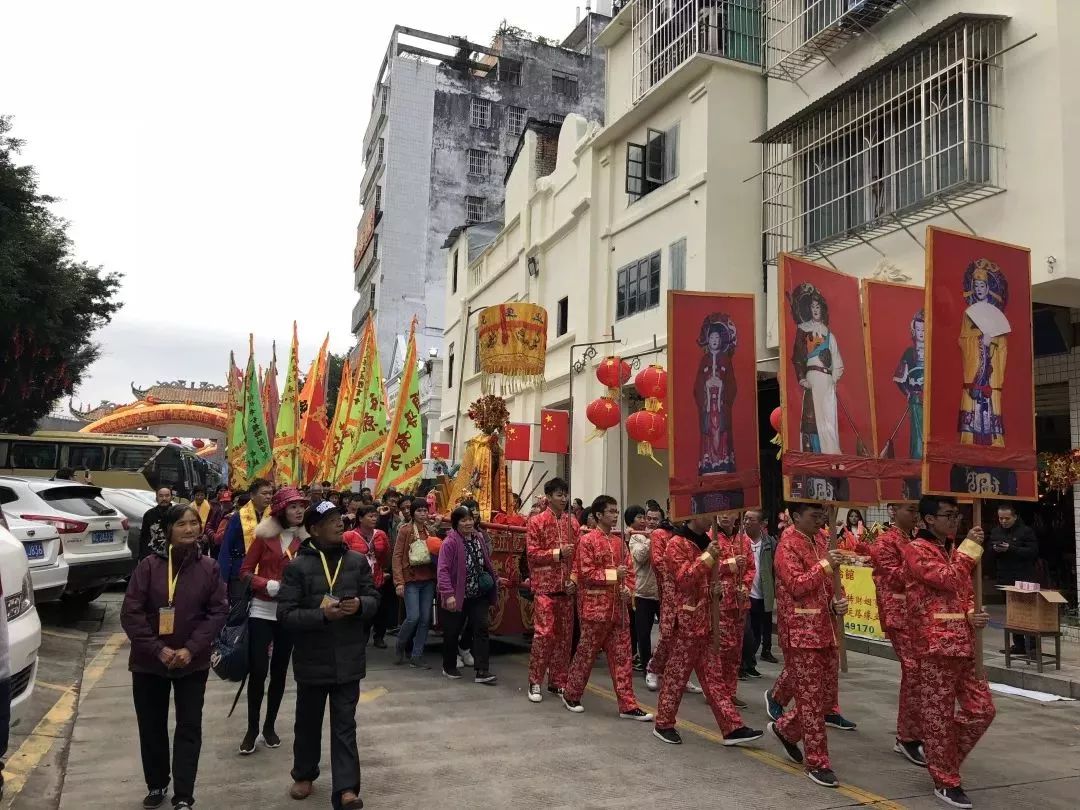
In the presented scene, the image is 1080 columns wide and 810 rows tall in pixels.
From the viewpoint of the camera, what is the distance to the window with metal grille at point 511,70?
4003 cm

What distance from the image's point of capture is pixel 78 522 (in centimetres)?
1011

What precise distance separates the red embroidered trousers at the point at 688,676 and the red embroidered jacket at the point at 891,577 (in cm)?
122

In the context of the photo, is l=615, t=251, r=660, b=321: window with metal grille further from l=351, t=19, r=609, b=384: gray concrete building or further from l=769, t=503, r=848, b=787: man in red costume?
l=351, t=19, r=609, b=384: gray concrete building

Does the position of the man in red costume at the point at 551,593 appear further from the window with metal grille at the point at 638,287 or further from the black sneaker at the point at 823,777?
the window with metal grille at the point at 638,287

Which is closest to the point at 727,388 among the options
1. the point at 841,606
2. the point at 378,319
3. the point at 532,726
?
the point at 841,606

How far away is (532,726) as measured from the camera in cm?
642

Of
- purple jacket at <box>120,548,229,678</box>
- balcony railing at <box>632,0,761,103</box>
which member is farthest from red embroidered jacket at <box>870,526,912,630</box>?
balcony railing at <box>632,0,761,103</box>

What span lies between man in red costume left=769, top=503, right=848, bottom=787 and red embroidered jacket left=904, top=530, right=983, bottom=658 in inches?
19.5

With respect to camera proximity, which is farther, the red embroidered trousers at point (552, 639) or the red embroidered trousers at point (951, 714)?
the red embroidered trousers at point (552, 639)

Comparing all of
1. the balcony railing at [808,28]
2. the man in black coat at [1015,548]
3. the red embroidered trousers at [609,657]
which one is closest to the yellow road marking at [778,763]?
the red embroidered trousers at [609,657]

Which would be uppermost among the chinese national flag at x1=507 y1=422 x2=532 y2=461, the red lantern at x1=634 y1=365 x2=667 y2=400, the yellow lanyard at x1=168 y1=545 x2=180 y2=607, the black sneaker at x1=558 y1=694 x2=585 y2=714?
the red lantern at x1=634 y1=365 x2=667 y2=400

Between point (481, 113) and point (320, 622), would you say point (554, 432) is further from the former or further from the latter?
point (481, 113)

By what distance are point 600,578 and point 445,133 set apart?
119 ft

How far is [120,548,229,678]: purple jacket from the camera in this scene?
14.4 ft
